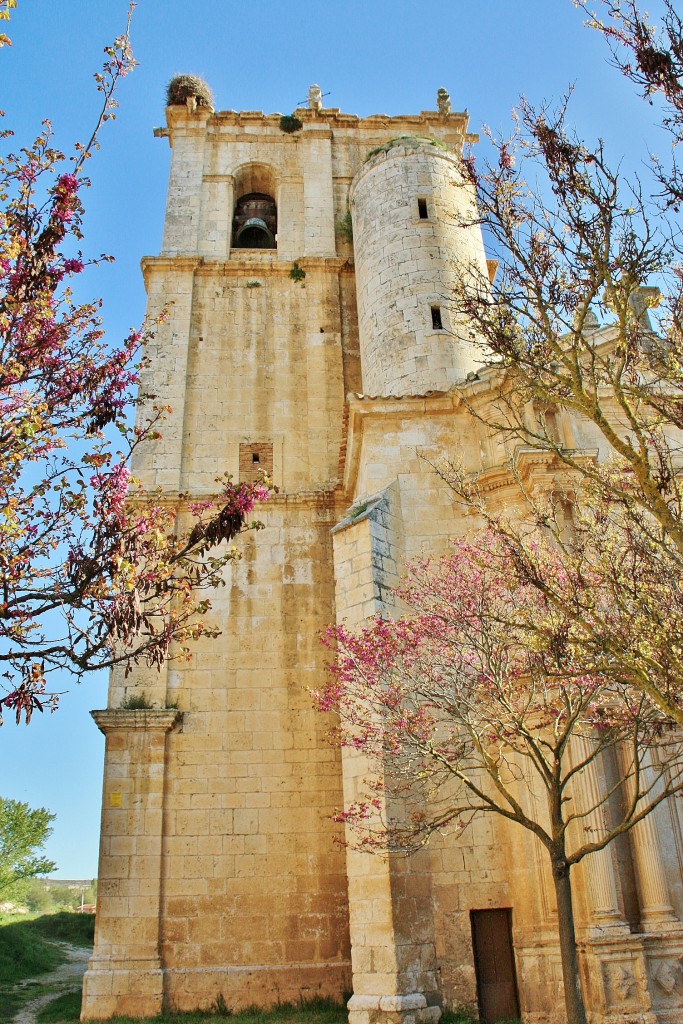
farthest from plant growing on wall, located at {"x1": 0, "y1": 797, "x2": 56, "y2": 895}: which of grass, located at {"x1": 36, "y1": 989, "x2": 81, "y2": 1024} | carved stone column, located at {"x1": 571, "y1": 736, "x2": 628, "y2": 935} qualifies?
carved stone column, located at {"x1": 571, "y1": 736, "x2": 628, "y2": 935}

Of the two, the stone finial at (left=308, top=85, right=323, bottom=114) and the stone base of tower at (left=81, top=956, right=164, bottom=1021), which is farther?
the stone finial at (left=308, top=85, right=323, bottom=114)

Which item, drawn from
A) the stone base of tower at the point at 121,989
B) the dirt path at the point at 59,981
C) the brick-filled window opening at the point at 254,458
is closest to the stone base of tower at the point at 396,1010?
the stone base of tower at the point at 121,989

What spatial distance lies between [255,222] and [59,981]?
15568 mm

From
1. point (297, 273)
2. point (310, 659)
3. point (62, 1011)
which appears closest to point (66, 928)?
point (62, 1011)

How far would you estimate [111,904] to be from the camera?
435 inches

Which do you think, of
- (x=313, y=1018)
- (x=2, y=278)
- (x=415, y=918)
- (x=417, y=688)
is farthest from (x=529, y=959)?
(x=2, y=278)

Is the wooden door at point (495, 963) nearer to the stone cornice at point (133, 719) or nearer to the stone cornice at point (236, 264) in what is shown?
the stone cornice at point (133, 719)

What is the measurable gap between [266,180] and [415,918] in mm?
15744

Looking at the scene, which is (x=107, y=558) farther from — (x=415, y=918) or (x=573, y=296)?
(x=415, y=918)

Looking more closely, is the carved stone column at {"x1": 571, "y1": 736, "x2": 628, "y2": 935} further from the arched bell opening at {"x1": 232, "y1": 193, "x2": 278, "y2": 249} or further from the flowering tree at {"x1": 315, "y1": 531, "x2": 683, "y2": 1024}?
the arched bell opening at {"x1": 232, "y1": 193, "x2": 278, "y2": 249}

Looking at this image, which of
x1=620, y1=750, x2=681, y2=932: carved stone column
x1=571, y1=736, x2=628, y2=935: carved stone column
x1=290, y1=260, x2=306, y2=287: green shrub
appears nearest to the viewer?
x1=571, y1=736, x2=628, y2=935: carved stone column

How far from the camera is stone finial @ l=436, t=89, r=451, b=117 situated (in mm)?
19203

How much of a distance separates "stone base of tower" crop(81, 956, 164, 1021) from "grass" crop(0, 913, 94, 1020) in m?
1.89

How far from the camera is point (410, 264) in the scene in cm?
1441
